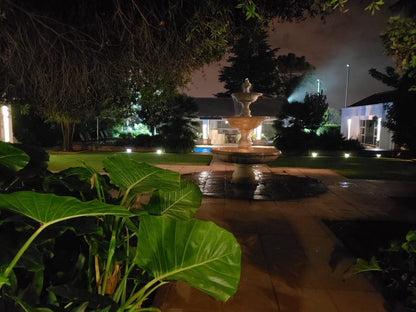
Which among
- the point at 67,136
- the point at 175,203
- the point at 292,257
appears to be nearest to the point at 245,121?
the point at 292,257

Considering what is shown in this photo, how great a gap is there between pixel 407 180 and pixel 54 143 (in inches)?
865

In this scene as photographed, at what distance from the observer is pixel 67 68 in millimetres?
4840

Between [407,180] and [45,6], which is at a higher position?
[45,6]

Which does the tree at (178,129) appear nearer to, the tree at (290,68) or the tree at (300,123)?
the tree at (300,123)

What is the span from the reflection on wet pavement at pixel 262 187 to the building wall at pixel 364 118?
13801mm

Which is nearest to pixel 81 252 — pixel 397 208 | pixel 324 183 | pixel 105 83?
pixel 105 83

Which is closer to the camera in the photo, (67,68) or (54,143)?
(67,68)

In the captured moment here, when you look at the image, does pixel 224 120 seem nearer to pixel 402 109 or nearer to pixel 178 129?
pixel 178 129

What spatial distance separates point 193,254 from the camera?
1.47 m

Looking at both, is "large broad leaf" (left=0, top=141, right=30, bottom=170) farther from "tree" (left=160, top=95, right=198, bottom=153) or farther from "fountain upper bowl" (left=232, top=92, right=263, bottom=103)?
"tree" (left=160, top=95, right=198, bottom=153)

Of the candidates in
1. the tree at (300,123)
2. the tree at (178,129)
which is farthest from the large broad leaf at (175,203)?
the tree at (300,123)

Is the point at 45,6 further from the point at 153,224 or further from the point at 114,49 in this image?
the point at 153,224

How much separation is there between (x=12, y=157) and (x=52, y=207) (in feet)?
2.28

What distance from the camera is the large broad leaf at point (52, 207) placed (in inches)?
45.6
